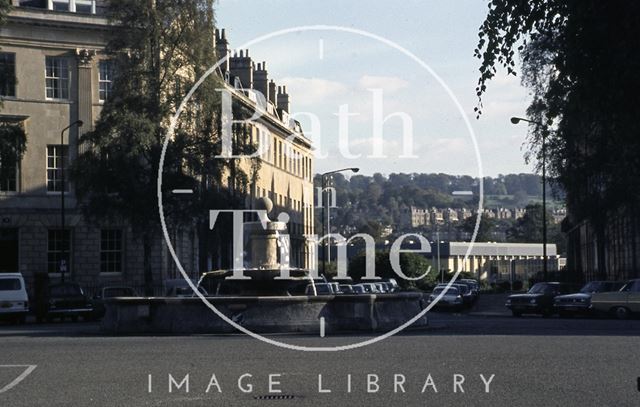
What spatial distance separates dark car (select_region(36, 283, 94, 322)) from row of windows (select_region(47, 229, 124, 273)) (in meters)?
13.6

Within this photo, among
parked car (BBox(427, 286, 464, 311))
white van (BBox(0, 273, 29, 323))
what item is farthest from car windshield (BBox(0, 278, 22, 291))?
parked car (BBox(427, 286, 464, 311))

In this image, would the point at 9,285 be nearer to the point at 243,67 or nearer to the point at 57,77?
the point at 57,77

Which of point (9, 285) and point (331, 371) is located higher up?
point (9, 285)

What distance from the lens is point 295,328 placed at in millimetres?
30828

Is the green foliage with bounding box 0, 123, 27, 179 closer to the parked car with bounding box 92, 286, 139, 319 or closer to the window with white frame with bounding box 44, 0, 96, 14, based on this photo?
the parked car with bounding box 92, 286, 139, 319

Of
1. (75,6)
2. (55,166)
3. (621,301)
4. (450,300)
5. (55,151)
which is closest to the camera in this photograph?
(621,301)

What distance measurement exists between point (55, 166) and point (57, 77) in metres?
4.87

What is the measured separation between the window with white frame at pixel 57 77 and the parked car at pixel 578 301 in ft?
95.8

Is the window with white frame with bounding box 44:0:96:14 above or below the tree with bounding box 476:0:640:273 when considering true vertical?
above

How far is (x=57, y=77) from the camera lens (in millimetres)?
64625

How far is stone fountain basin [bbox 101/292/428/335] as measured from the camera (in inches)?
1213

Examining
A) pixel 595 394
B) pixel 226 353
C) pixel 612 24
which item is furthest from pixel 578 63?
pixel 226 353

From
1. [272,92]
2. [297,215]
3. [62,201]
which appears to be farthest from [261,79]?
[62,201]

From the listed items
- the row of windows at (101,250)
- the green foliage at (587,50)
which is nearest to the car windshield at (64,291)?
the row of windows at (101,250)
